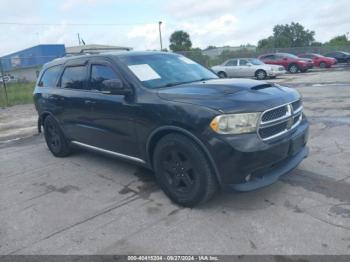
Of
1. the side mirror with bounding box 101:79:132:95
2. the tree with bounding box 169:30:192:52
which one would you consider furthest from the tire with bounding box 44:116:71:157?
the tree with bounding box 169:30:192:52

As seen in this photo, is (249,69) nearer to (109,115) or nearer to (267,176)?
(109,115)

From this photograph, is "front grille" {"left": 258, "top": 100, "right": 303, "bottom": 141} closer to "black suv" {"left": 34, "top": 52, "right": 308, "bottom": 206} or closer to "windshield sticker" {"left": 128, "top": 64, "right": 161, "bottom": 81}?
"black suv" {"left": 34, "top": 52, "right": 308, "bottom": 206}

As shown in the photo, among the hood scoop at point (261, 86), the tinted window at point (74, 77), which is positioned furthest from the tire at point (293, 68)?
the hood scoop at point (261, 86)

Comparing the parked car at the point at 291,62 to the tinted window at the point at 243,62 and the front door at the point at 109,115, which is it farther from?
the front door at the point at 109,115

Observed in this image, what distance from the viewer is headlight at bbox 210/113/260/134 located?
3643 mm

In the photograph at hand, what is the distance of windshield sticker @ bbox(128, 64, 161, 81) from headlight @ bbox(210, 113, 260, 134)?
1.33 meters

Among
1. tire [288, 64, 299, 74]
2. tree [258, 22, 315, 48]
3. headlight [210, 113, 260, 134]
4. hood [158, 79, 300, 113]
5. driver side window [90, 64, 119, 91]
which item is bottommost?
tire [288, 64, 299, 74]

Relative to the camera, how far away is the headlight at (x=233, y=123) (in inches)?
143

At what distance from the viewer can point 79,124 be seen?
18.3 ft

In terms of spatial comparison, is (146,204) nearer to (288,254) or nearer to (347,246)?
(288,254)

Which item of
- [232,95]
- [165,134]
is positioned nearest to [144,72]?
[165,134]

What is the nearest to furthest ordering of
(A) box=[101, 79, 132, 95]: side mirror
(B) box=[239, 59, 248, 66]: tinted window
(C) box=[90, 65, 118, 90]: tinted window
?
(A) box=[101, 79, 132, 95]: side mirror → (C) box=[90, 65, 118, 90]: tinted window → (B) box=[239, 59, 248, 66]: tinted window

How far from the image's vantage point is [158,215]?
13.2 ft

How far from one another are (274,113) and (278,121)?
0.34 feet
